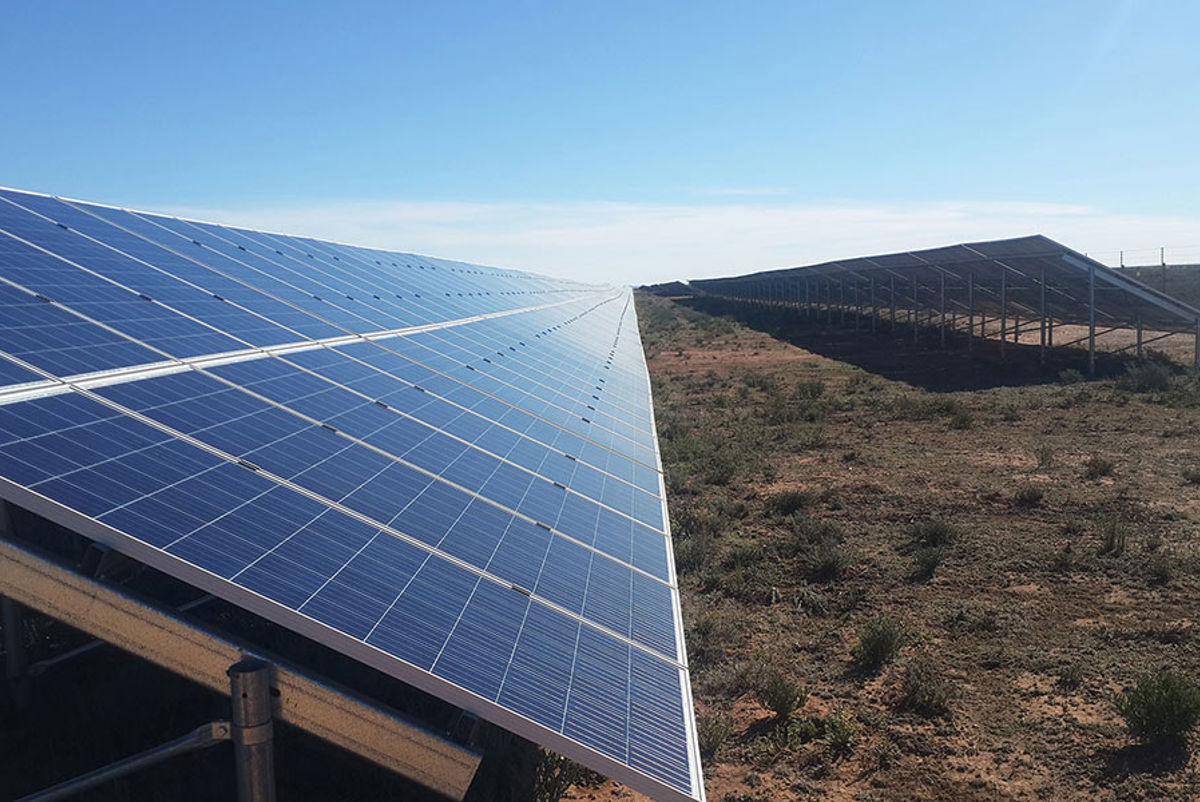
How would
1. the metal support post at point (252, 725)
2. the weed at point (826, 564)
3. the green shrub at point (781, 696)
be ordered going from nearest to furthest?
the metal support post at point (252, 725) < the green shrub at point (781, 696) < the weed at point (826, 564)

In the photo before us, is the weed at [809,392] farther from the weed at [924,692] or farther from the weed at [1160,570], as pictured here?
the weed at [924,692]

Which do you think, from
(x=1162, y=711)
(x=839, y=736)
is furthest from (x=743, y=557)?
(x=1162, y=711)

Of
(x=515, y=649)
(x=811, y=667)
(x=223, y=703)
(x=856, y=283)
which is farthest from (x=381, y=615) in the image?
(x=856, y=283)

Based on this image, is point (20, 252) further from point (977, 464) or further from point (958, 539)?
point (977, 464)

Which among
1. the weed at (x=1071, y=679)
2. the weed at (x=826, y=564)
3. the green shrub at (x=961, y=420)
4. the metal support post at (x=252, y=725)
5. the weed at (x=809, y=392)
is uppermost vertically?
the metal support post at (x=252, y=725)

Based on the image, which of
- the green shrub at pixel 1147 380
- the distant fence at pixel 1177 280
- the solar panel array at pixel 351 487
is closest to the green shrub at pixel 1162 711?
the solar panel array at pixel 351 487

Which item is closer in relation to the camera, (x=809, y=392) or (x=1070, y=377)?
(x=809, y=392)

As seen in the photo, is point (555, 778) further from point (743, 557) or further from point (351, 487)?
point (743, 557)
